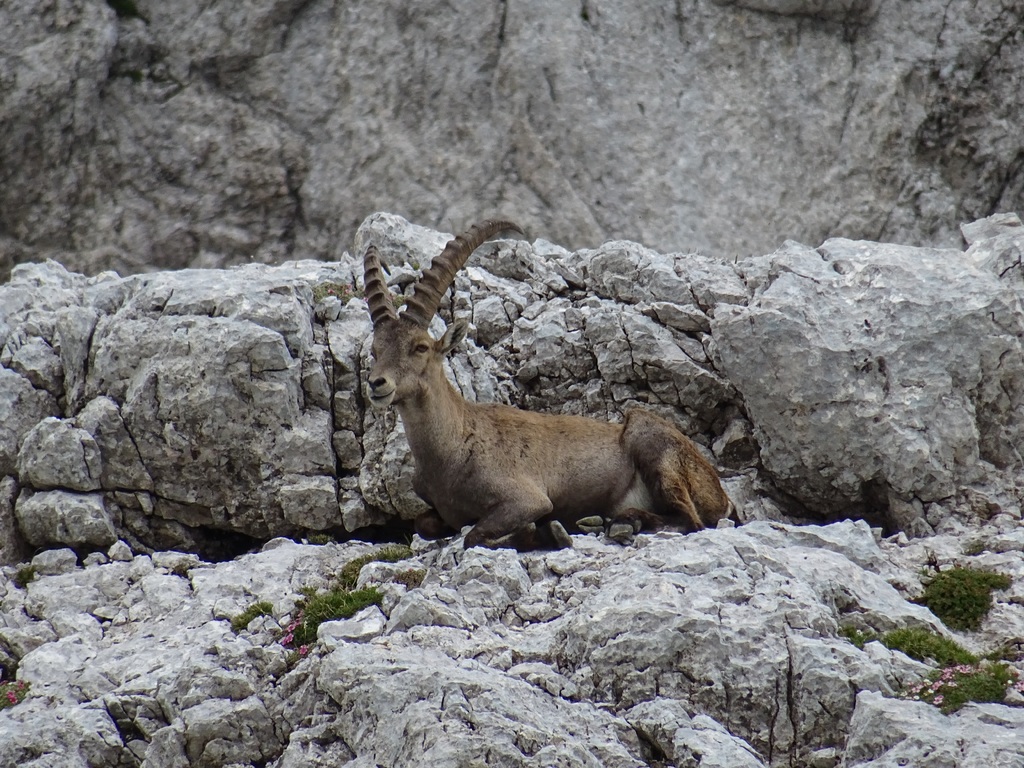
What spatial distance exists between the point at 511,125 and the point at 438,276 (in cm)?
945

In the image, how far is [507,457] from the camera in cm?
1320

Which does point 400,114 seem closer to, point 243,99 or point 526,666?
point 243,99

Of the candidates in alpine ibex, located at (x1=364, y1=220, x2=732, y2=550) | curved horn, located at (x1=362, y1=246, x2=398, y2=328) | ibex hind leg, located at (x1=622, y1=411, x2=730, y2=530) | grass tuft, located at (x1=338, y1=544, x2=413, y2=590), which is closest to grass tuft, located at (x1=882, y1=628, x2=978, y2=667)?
alpine ibex, located at (x1=364, y1=220, x2=732, y2=550)

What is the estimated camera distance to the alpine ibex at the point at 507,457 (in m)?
12.7

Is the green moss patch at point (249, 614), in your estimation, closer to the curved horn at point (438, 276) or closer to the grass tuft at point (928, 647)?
the curved horn at point (438, 276)

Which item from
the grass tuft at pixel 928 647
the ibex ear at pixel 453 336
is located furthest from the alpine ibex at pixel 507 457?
the grass tuft at pixel 928 647

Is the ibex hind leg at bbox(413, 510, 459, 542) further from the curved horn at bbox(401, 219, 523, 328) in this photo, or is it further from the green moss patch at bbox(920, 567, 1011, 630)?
the green moss patch at bbox(920, 567, 1011, 630)

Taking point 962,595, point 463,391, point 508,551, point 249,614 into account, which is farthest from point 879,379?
point 249,614

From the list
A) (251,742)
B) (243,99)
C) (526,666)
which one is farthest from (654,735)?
(243,99)

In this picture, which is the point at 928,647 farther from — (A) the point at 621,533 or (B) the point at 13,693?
(B) the point at 13,693

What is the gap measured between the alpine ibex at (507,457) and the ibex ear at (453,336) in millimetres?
10

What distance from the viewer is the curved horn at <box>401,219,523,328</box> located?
518 inches

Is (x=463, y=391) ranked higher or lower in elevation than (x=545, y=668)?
higher

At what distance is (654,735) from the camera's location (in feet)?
30.3
